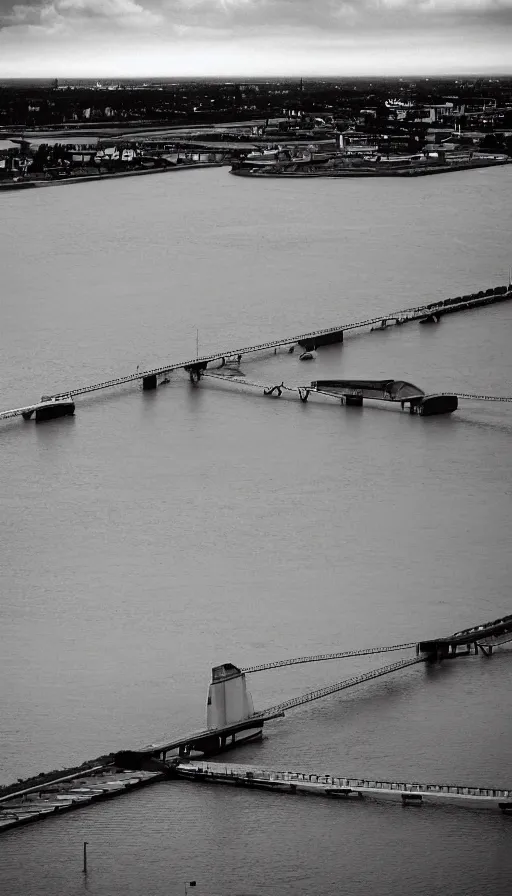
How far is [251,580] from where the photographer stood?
5031 mm

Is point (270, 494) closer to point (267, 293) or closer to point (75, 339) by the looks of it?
point (75, 339)

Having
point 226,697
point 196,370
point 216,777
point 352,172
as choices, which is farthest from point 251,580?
point 352,172

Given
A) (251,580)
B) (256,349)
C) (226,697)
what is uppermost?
(256,349)

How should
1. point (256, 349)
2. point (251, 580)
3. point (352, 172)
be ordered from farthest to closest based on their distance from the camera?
point (352, 172) → point (256, 349) → point (251, 580)

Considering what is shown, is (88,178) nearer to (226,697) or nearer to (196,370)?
(196,370)

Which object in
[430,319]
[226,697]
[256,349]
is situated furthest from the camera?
[430,319]

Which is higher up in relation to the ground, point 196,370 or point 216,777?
point 196,370

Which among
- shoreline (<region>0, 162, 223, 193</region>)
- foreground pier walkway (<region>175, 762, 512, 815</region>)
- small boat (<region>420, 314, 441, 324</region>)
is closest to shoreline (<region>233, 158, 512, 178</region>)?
shoreline (<region>0, 162, 223, 193</region>)

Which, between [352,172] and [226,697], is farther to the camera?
[352,172]

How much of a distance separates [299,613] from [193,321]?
554 centimetres

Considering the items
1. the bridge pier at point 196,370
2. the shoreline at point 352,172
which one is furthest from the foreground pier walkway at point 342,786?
the shoreline at point 352,172

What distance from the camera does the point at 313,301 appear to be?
35.7 ft

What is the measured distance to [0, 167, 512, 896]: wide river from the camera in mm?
3549

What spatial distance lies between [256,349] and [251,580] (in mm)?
4108
